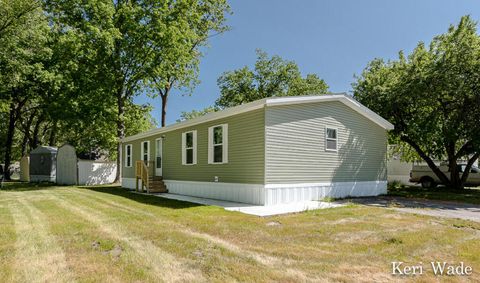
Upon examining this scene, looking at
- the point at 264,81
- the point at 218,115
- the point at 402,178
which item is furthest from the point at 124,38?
the point at 402,178

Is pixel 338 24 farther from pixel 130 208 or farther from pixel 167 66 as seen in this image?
pixel 130 208

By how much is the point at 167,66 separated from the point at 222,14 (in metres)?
9.81

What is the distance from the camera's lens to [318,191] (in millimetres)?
11539

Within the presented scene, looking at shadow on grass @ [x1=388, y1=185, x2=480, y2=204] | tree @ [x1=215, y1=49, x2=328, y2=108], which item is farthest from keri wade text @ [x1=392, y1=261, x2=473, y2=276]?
tree @ [x1=215, y1=49, x2=328, y2=108]

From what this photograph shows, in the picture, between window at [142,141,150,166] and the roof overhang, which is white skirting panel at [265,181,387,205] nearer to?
the roof overhang

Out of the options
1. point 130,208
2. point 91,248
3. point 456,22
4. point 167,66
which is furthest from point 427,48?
point 91,248

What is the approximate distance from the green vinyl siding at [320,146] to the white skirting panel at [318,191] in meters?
0.18

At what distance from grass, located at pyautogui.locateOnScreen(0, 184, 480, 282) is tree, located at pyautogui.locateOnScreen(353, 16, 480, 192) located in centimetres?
865

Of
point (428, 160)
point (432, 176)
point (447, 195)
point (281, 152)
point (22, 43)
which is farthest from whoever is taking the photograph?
point (22, 43)

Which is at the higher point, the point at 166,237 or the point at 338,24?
the point at 338,24

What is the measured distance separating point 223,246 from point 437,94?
1383 centimetres

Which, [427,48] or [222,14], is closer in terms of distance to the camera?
[427,48]

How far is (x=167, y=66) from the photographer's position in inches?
882

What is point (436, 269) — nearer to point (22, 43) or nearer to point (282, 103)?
point (282, 103)
